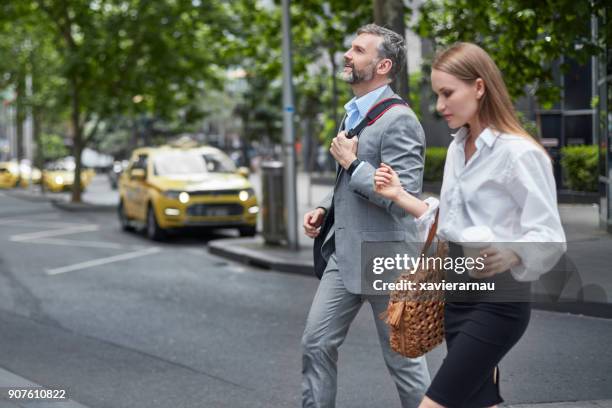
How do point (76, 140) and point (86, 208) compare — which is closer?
point (86, 208)

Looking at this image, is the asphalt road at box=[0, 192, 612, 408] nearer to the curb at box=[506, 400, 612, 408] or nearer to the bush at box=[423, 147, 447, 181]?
the curb at box=[506, 400, 612, 408]

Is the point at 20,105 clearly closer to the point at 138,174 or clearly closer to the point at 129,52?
the point at 129,52

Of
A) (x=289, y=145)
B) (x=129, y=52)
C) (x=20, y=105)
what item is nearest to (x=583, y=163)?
(x=289, y=145)

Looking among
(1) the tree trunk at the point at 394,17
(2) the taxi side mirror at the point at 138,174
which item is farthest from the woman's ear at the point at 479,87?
(2) the taxi side mirror at the point at 138,174

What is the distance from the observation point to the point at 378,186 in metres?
3.22

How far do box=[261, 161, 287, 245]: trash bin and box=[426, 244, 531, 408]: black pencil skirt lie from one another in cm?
1102

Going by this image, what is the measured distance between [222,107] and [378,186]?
2632 inches

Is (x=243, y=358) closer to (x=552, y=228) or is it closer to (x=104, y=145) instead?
(x=552, y=228)

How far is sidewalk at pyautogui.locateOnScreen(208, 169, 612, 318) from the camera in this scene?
11.6ft

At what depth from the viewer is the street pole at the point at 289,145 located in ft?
44.4

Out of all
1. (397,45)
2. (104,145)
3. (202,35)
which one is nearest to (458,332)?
(397,45)

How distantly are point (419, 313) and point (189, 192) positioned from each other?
13552 mm

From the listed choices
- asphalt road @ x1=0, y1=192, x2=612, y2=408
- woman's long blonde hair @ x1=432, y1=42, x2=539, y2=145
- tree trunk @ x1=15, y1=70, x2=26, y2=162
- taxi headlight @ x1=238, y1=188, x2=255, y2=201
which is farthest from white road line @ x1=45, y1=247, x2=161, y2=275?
tree trunk @ x1=15, y1=70, x2=26, y2=162

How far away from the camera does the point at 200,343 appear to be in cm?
762
